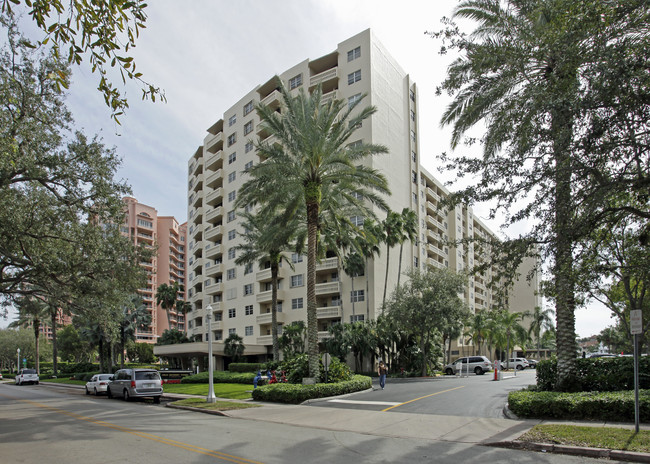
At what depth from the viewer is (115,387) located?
91.9ft

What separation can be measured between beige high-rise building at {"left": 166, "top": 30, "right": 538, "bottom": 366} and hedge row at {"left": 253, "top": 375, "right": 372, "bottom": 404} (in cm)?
2319

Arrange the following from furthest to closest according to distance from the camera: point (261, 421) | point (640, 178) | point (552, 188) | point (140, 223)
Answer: point (140, 223) → point (261, 421) → point (552, 188) → point (640, 178)

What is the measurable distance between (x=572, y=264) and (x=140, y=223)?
5024 inches

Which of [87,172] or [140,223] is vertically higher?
[140,223]

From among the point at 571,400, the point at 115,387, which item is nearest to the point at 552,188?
the point at 571,400

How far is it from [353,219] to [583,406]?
36.2 metres

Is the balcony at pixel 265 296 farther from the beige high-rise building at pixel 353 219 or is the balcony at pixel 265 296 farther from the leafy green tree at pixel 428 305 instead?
the leafy green tree at pixel 428 305

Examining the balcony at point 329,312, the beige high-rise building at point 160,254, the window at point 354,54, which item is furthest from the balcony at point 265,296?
the beige high-rise building at point 160,254

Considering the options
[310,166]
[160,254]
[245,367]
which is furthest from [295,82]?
[160,254]

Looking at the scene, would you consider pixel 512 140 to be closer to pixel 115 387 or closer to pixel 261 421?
pixel 261 421

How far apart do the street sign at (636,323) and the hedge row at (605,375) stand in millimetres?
5417

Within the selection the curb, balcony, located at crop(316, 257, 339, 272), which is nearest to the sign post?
the curb

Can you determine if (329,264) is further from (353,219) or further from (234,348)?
(234,348)

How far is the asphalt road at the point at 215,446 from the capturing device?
9547 millimetres
